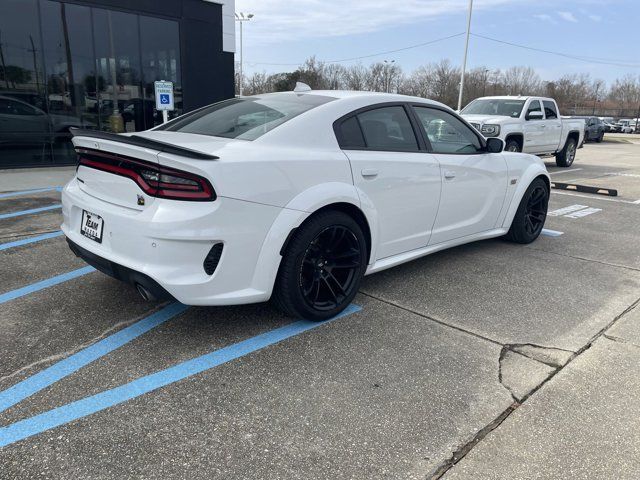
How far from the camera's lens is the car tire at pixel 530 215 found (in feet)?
17.6

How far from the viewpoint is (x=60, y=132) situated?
1148 cm

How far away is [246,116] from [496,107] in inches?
414

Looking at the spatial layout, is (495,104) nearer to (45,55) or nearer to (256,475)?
(45,55)

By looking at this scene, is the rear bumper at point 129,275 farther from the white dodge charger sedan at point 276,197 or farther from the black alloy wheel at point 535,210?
the black alloy wheel at point 535,210

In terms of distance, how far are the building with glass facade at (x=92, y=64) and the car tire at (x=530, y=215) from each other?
33.5 ft

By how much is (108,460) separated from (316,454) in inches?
34.7

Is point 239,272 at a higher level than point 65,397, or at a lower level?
higher

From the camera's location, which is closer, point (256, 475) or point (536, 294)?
point (256, 475)

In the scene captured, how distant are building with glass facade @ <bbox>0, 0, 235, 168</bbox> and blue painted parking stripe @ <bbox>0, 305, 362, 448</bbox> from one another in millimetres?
10128

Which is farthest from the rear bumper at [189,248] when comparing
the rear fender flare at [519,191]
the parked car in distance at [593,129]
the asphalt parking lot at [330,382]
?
the parked car in distance at [593,129]

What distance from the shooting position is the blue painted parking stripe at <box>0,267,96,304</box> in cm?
373

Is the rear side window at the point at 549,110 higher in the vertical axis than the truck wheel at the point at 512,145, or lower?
higher

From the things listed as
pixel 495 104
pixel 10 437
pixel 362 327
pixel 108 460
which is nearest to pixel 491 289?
pixel 362 327

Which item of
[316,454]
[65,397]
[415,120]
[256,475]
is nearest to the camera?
[256,475]
